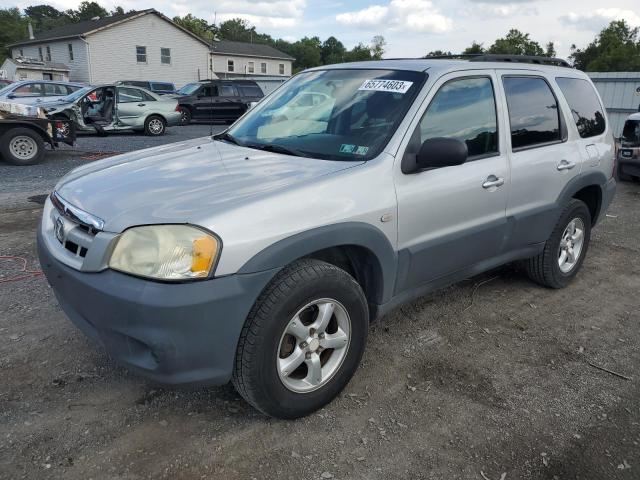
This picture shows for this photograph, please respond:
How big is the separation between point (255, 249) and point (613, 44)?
181 ft

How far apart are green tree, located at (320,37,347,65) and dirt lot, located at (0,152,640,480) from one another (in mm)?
89228

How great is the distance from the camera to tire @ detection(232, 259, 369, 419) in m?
2.42

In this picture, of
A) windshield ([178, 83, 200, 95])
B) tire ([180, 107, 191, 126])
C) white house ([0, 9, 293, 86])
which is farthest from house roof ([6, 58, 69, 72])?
→ tire ([180, 107, 191, 126])

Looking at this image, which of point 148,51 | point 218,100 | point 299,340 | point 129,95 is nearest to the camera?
point 299,340

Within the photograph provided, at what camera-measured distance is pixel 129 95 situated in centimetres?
1596

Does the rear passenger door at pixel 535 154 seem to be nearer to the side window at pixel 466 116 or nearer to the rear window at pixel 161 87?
the side window at pixel 466 116

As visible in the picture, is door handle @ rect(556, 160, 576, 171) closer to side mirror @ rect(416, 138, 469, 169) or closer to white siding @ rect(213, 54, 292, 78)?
side mirror @ rect(416, 138, 469, 169)

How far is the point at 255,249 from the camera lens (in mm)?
2354

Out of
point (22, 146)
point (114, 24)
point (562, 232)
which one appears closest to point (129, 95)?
point (22, 146)

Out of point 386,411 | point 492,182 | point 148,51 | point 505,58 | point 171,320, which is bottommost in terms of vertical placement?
point 386,411

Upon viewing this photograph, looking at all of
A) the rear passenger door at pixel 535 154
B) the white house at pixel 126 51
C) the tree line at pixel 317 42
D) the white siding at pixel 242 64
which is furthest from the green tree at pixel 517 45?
the rear passenger door at pixel 535 154

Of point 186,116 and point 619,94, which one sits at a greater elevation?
point 619,94

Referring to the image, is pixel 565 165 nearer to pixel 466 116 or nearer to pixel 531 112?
pixel 531 112

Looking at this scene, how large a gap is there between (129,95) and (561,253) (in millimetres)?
14534
